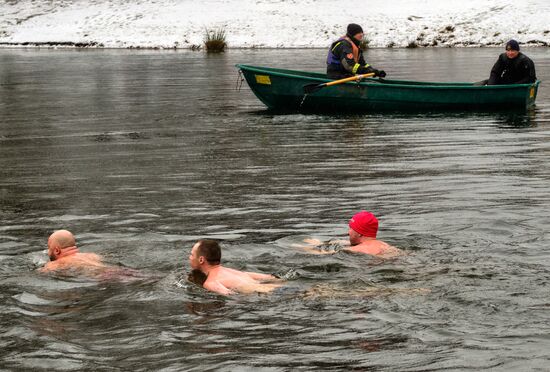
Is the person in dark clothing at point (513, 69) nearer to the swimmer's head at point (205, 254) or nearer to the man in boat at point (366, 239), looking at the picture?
the man in boat at point (366, 239)

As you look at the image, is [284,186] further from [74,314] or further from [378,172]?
[74,314]

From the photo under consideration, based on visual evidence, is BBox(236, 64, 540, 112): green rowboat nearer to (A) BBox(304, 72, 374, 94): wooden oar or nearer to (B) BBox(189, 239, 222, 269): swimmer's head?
(A) BBox(304, 72, 374, 94): wooden oar

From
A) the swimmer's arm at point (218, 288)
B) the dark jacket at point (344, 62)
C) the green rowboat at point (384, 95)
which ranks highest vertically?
the dark jacket at point (344, 62)

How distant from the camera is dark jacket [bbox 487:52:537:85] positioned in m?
23.1

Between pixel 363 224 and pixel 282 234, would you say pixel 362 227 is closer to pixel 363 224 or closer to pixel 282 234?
pixel 363 224

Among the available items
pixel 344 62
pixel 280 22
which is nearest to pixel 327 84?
pixel 344 62

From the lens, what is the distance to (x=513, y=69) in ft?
76.3

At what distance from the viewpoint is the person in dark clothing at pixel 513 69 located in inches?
908

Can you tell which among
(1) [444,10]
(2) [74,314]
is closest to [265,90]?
(2) [74,314]

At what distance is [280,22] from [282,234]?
52571mm

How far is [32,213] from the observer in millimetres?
13227

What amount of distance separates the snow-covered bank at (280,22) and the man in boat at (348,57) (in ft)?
112

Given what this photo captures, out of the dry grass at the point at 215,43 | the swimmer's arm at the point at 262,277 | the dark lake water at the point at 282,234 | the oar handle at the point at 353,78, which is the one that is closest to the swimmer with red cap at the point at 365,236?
the dark lake water at the point at 282,234

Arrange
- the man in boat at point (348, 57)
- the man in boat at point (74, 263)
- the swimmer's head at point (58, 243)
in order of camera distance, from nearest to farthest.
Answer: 1. the man in boat at point (74, 263)
2. the swimmer's head at point (58, 243)
3. the man in boat at point (348, 57)
